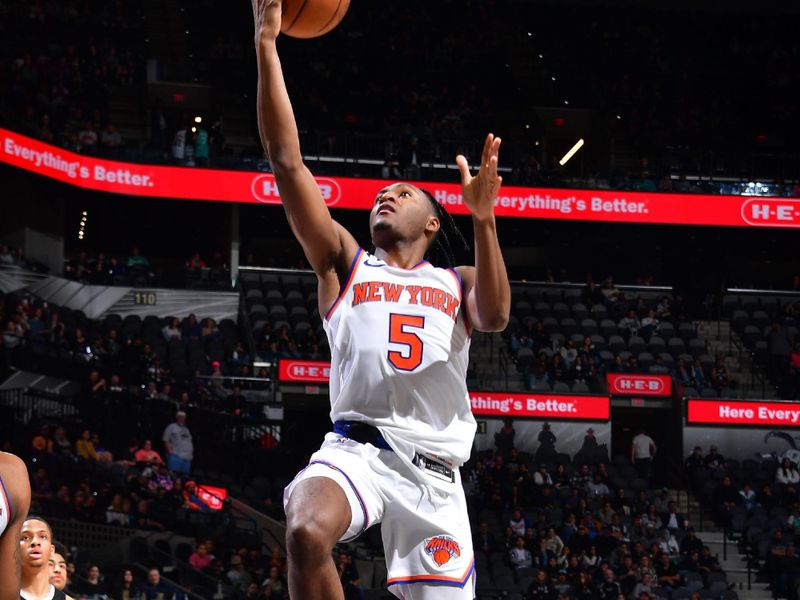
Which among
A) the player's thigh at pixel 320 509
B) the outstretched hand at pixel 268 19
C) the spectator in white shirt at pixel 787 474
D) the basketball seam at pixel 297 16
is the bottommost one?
the spectator in white shirt at pixel 787 474

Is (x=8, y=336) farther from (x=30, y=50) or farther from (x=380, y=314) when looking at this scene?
(x=380, y=314)

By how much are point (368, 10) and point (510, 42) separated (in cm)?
382

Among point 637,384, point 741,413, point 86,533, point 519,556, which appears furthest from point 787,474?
point 86,533

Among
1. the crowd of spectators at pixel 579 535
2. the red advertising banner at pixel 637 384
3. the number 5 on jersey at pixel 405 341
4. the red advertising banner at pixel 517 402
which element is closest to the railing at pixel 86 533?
the crowd of spectators at pixel 579 535

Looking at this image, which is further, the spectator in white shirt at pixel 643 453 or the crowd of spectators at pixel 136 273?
the crowd of spectators at pixel 136 273

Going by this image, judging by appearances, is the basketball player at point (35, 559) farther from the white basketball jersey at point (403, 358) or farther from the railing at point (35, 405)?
the railing at point (35, 405)

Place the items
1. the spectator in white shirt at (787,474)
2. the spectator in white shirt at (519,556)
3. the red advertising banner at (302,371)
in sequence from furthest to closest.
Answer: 1. the red advertising banner at (302,371)
2. the spectator in white shirt at (787,474)
3. the spectator in white shirt at (519,556)

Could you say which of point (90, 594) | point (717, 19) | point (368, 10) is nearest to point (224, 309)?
point (368, 10)

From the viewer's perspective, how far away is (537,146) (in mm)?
29109

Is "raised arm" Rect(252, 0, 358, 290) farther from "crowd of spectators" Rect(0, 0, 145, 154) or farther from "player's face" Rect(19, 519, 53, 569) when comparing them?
"crowd of spectators" Rect(0, 0, 145, 154)

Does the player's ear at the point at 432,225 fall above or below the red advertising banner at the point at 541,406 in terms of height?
above

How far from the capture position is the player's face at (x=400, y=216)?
4805 mm

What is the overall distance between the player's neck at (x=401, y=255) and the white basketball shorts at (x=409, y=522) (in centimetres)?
73

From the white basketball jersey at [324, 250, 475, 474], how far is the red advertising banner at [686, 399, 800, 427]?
61.3 feet
